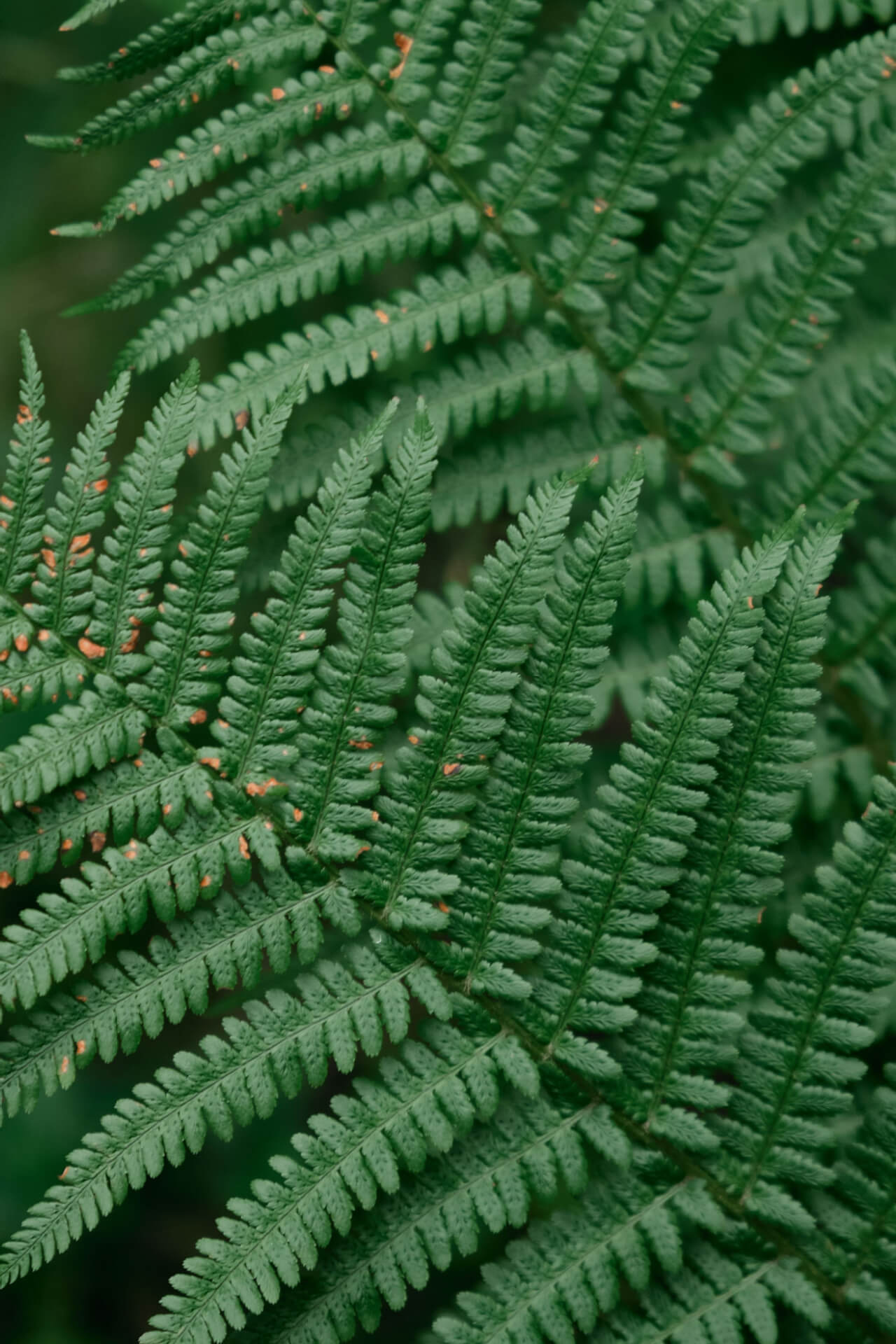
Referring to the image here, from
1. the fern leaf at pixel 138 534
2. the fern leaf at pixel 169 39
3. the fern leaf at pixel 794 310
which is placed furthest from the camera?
the fern leaf at pixel 794 310

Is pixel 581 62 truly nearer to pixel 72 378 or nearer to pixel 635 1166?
pixel 635 1166

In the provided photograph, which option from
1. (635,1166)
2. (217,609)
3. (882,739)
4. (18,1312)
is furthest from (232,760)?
(18,1312)

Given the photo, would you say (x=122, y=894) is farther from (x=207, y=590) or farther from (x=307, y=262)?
(x=307, y=262)

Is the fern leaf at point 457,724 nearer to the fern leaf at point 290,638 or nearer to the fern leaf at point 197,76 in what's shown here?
the fern leaf at point 290,638

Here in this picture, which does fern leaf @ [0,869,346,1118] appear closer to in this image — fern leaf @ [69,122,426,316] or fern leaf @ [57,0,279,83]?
fern leaf @ [69,122,426,316]

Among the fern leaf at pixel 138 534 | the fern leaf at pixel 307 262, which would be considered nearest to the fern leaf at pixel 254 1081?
the fern leaf at pixel 138 534

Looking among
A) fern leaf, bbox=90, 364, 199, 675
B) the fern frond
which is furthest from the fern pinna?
the fern frond

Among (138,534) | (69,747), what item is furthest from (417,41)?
(69,747)
